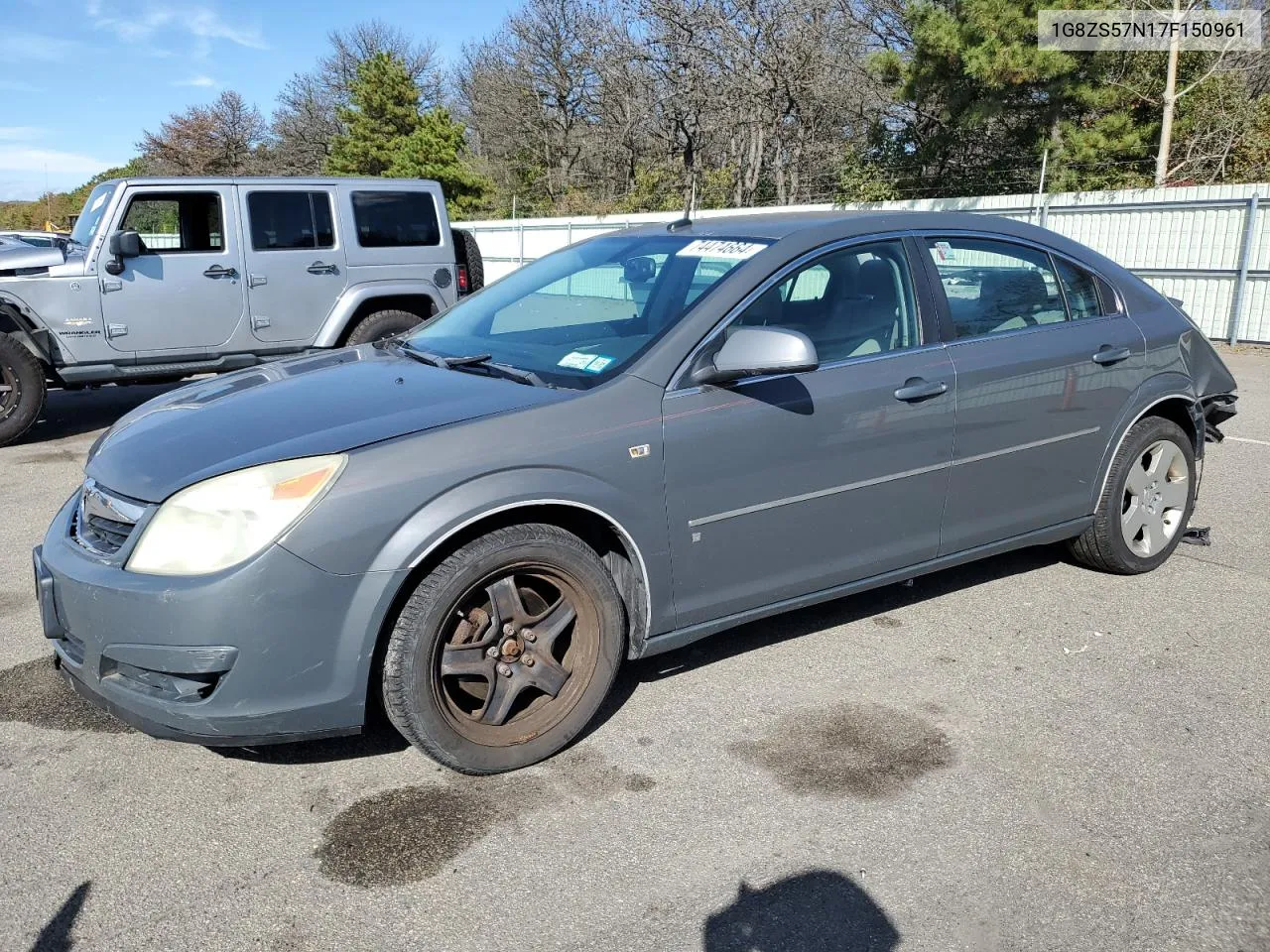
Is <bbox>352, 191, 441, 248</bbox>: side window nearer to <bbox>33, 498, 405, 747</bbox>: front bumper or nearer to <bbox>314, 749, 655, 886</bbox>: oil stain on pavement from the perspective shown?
<bbox>33, 498, 405, 747</bbox>: front bumper

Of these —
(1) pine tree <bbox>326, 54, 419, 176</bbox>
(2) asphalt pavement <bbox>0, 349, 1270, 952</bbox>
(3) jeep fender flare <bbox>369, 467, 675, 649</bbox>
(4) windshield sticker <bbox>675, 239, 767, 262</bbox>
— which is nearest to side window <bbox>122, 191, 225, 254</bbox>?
(2) asphalt pavement <bbox>0, 349, 1270, 952</bbox>

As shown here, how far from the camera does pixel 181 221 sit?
8.78 metres

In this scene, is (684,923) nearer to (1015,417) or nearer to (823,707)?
(823,707)

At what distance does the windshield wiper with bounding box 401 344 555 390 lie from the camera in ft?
11.3

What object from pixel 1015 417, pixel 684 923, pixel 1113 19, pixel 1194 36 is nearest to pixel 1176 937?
pixel 684 923

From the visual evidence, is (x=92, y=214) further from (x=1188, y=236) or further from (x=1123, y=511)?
(x=1188, y=236)

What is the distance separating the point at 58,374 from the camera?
8.30 m

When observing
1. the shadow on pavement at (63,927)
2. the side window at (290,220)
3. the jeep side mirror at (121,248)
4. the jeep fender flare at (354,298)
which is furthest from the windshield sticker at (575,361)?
the side window at (290,220)

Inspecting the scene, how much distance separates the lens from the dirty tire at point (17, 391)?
A: 7980 mm

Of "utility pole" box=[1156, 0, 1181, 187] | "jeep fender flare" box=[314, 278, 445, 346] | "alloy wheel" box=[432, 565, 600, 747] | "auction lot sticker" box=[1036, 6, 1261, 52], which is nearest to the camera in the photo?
"alloy wheel" box=[432, 565, 600, 747]

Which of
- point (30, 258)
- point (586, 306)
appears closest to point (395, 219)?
point (30, 258)

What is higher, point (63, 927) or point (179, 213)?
point (179, 213)

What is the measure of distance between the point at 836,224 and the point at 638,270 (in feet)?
2.51

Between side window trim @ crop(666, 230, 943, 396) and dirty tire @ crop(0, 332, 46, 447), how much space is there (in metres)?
6.66
